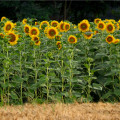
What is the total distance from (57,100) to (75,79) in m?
0.50

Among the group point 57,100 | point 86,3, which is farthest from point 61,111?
point 86,3

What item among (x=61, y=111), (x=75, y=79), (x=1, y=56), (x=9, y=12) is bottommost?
(x=61, y=111)

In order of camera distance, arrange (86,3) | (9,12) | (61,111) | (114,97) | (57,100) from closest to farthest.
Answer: (61,111) → (57,100) → (114,97) → (9,12) → (86,3)

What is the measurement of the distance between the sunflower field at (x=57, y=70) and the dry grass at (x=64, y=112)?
1.78ft

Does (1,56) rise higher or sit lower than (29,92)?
higher

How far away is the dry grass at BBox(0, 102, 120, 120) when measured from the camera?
442 cm

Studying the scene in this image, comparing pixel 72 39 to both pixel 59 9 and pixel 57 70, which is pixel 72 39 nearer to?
pixel 57 70

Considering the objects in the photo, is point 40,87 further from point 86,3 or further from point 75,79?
point 86,3

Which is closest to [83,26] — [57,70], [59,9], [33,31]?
[33,31]

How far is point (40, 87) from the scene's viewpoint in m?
5.90

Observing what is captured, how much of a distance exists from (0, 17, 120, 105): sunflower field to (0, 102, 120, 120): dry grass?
1.78ft

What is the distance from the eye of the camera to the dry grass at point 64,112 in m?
4.42

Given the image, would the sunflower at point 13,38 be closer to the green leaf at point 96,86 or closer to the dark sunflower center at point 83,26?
the dark sunflower center at point 83,26

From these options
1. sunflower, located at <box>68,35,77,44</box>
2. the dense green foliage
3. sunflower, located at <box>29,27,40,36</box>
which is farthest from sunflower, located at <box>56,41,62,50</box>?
the dense green foliage
